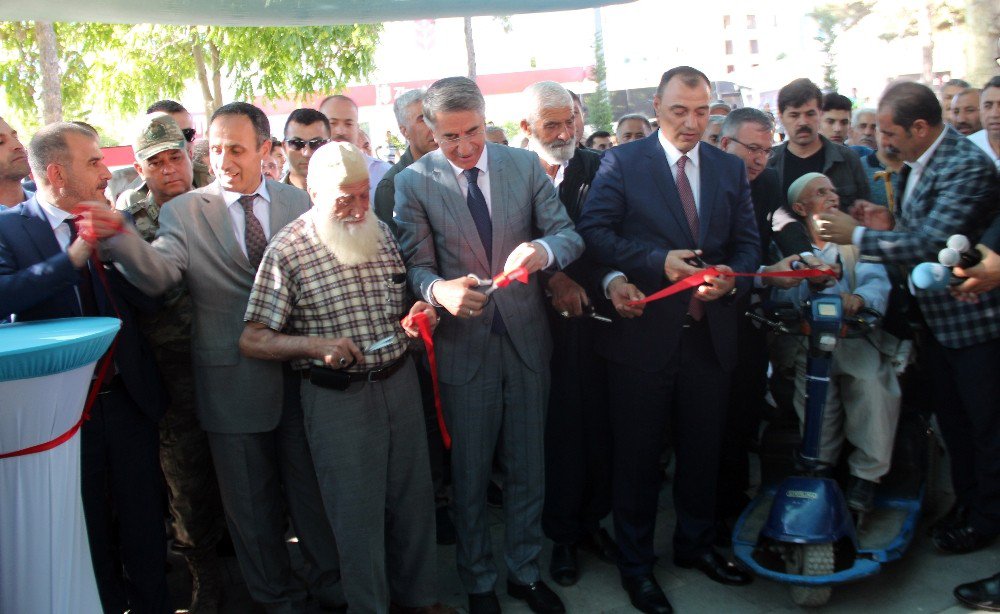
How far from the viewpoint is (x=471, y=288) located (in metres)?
3.30

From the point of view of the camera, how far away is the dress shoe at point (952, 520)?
159 inches

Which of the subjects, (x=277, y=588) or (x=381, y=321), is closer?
(x=381, y=321)

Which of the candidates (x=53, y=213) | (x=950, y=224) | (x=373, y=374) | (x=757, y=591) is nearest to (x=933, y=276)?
(x=950, y=224)

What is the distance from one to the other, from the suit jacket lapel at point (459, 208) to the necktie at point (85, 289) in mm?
1441

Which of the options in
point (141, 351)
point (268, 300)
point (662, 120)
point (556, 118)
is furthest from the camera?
point (556, 118)

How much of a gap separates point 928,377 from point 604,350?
1.88m

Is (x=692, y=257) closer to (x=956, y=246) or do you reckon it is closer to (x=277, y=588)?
(x=956, y=246)

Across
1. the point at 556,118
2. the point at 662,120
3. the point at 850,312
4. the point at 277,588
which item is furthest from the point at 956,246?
the point at 277,588

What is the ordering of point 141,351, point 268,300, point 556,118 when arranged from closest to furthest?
point 268,300 → point 141,351 → point 556,118

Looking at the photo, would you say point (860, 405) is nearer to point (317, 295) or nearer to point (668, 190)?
point (668, 190)

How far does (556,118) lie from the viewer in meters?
4.22

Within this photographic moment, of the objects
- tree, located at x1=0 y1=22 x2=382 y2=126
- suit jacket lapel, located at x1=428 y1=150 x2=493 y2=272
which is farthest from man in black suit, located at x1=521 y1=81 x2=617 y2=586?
tree, located at x1=0 y1=22 x2=382 y2=126

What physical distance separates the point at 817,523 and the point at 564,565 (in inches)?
47.2

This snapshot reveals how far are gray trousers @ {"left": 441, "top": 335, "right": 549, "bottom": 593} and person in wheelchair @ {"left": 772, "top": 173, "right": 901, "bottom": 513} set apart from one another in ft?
4.24
